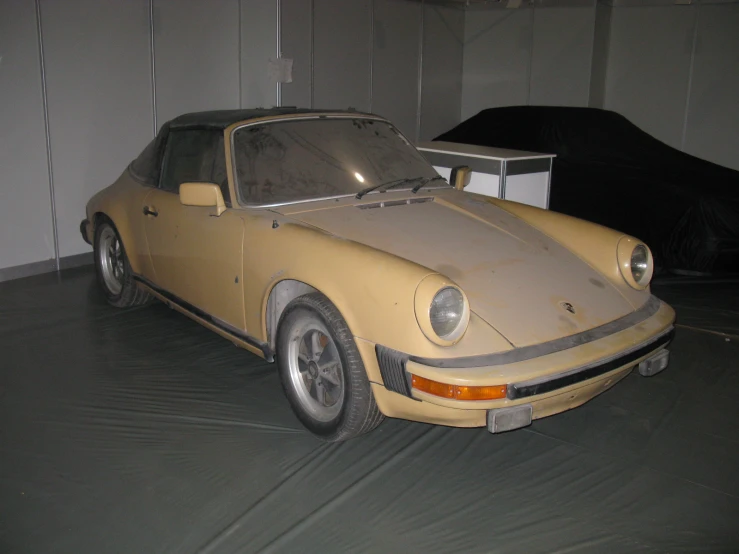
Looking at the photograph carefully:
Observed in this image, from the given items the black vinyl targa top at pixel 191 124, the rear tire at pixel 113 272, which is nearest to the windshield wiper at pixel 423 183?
the black vinyl targa top at pixel 191 124

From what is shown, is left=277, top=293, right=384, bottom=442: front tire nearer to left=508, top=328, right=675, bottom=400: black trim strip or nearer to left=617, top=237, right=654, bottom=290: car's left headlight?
left=508, top=328, right=675, bottom=400: black trim strip

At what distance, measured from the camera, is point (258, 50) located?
7664mm

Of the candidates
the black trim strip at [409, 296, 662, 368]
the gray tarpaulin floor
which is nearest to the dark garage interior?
the gray tarpaulin floor

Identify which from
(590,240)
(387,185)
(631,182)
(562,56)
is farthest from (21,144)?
(562,56)

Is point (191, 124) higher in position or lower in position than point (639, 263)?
higher

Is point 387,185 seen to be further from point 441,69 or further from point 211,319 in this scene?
point 441,69

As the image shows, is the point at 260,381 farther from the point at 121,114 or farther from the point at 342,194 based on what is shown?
the point at 121,114

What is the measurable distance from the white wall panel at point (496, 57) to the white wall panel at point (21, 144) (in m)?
6.94

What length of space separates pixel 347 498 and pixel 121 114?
5.13 m

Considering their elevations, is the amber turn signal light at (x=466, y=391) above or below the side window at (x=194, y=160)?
below

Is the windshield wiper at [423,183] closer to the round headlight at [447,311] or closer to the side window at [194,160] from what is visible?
the side window at [194,160]

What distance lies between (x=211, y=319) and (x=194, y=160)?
99 centimetres

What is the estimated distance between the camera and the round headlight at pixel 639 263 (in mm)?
3695

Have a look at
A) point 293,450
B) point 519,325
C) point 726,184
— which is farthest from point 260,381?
point 726,184
